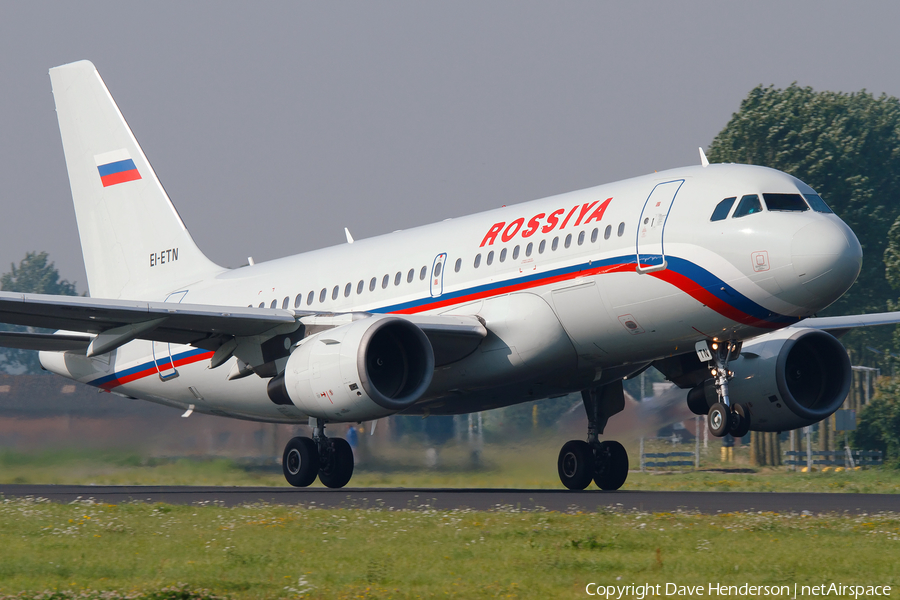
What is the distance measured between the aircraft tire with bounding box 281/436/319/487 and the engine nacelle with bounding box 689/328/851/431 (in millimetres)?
7531

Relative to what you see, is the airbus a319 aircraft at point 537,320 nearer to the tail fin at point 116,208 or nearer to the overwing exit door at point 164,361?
the overwing exit door at point 164,361

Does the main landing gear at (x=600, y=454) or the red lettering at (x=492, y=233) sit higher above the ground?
the red lettering at (x=492, y=233)

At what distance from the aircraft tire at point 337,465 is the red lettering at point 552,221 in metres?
6.31

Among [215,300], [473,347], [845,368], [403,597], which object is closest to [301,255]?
[215,300]

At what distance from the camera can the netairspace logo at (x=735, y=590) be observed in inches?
344

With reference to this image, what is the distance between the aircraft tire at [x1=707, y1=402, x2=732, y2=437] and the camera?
18.4m

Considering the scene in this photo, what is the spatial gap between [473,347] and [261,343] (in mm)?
4167

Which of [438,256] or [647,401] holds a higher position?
[438,256]

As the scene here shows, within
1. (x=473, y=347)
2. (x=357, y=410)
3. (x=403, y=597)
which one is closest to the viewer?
(x=403, y=597)

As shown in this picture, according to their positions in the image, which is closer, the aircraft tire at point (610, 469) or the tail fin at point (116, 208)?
the aircraft tire at point (610, 469)

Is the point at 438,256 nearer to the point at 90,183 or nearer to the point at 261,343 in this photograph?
the point at 261,343

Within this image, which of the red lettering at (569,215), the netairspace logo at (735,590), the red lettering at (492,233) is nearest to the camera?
the netairspace logo at (735,590)

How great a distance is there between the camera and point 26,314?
65.4 ft

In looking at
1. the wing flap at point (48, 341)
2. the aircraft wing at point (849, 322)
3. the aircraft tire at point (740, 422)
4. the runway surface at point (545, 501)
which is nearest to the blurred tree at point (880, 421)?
the aircraft wing at point (849, 322)
